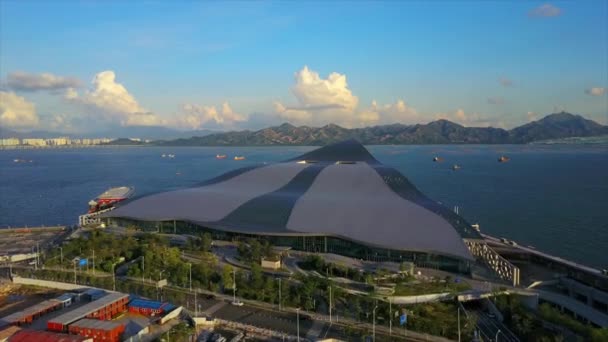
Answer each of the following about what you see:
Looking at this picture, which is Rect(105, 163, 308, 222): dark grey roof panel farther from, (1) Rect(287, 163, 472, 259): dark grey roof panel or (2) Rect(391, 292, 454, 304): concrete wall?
(2) Rect(391, 292, 454, 304): concrete wall

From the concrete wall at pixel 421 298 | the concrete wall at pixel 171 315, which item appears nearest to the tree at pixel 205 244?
the concrete wall at pixel 171 315

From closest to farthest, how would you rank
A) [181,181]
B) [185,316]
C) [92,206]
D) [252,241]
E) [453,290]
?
[185,316]
[453,290]
[252,241]
[92,206]
[181,181]

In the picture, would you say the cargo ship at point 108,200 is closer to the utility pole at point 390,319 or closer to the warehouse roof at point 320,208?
the warehouse roof at point 320,208

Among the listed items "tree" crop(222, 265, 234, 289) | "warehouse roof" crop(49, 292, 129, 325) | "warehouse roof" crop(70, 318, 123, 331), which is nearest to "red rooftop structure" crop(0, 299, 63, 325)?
"warehouse roof" crop(49, 292, 129, 325)

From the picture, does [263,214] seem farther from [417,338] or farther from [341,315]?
A: [417,338]

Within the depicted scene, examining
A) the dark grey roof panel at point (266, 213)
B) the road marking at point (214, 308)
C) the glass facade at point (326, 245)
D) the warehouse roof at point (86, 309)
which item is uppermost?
the dark grey roof panel at point (266, 213)

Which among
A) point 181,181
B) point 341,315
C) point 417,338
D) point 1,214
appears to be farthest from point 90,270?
point 181,181

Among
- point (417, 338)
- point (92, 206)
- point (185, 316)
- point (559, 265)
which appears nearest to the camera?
point (417, 338)
